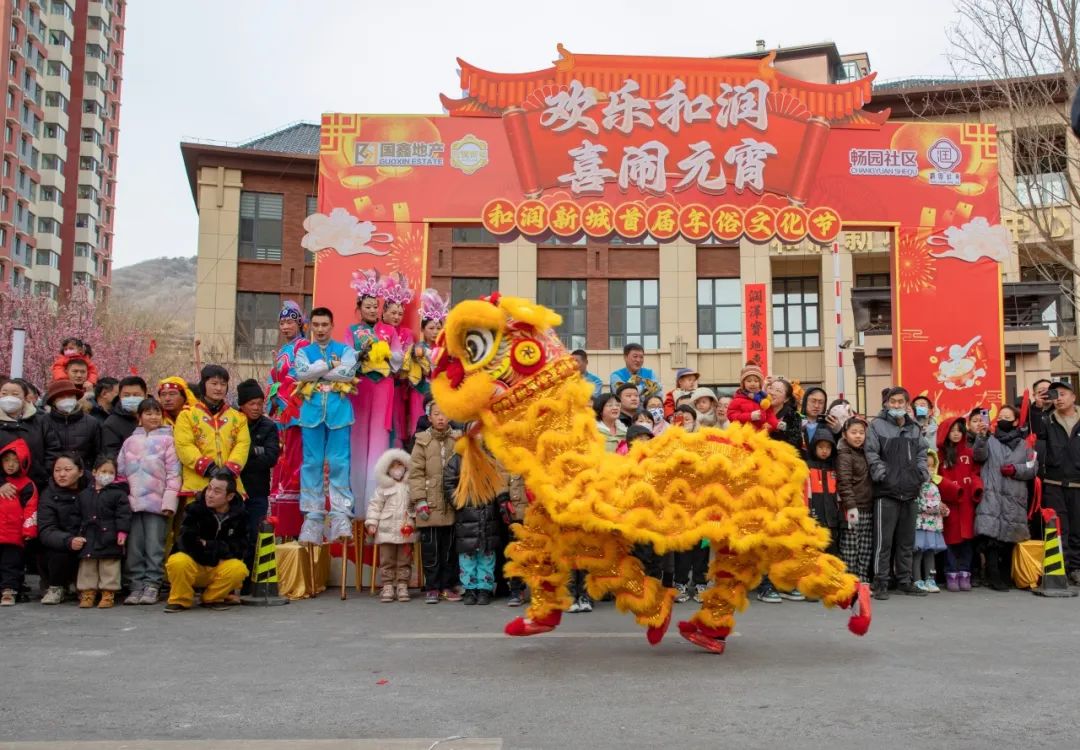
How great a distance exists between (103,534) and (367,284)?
3025 millimetres

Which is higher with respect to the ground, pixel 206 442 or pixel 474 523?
pixel 206 442

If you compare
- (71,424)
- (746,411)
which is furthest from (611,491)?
(71,424)

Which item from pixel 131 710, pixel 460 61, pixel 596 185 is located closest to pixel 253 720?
pixel 131 710

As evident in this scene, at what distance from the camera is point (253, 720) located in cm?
368

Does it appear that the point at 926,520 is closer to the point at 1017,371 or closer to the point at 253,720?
the point at 253,720

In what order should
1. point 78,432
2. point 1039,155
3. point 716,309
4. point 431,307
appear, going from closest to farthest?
point 78,432 < point 431,307 < point 1039,155 < point 716,309

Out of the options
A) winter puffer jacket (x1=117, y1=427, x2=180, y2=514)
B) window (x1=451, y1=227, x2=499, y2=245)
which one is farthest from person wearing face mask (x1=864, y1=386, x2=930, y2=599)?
window (x1=451, y1=227, x2=499, y2=245)

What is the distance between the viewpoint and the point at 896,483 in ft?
24.3

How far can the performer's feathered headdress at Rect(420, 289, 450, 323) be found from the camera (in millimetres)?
8180

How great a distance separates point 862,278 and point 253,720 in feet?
79.1

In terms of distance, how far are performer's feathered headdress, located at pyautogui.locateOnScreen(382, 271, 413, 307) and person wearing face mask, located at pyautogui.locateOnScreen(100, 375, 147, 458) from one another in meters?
2.19

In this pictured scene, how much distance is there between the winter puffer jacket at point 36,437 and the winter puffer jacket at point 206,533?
1425 mm

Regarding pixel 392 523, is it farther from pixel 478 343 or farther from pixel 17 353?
pixel 17 353

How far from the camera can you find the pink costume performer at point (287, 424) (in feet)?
25.7
